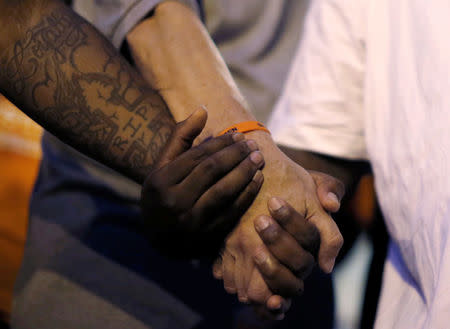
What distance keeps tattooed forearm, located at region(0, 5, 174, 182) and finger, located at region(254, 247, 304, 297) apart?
208 millimetres

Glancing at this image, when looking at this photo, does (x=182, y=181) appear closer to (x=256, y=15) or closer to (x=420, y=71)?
(x=420, y=71)

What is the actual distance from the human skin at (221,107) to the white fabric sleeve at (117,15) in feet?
0.05

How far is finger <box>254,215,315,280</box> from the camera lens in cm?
63

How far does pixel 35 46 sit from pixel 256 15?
18.2 inches

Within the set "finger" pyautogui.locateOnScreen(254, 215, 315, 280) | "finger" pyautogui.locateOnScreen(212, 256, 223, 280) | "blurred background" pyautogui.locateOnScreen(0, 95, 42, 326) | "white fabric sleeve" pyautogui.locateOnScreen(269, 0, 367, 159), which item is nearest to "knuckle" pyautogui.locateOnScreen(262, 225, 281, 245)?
"finger" pyautogui.locateOnScreen(254, 215, 315, 280)

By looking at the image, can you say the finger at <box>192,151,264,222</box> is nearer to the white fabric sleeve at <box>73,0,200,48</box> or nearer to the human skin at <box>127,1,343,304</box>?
the human skin at <box>127,1,343,304</box>

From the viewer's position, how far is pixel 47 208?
0.93 meters

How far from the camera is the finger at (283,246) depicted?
63cm

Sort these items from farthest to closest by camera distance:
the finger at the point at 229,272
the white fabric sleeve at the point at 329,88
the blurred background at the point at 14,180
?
the blurred background at the point at 14,180, the white fabric sleeve at the point at 329,88, the finger at the point at 229,272

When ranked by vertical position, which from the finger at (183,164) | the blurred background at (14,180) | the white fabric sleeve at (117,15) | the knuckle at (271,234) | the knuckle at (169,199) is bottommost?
the blurred background at (14,180)

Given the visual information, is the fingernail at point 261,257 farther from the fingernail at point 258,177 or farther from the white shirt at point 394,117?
the white shirt at point 394,117

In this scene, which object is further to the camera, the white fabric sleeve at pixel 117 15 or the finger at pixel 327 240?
the white fabric sleeve at pixel 117 15

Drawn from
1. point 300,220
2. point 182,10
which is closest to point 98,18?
point 182,10

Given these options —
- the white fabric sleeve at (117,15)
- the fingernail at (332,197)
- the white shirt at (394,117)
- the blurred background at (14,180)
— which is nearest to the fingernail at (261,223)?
the fingernail at (332,197)
